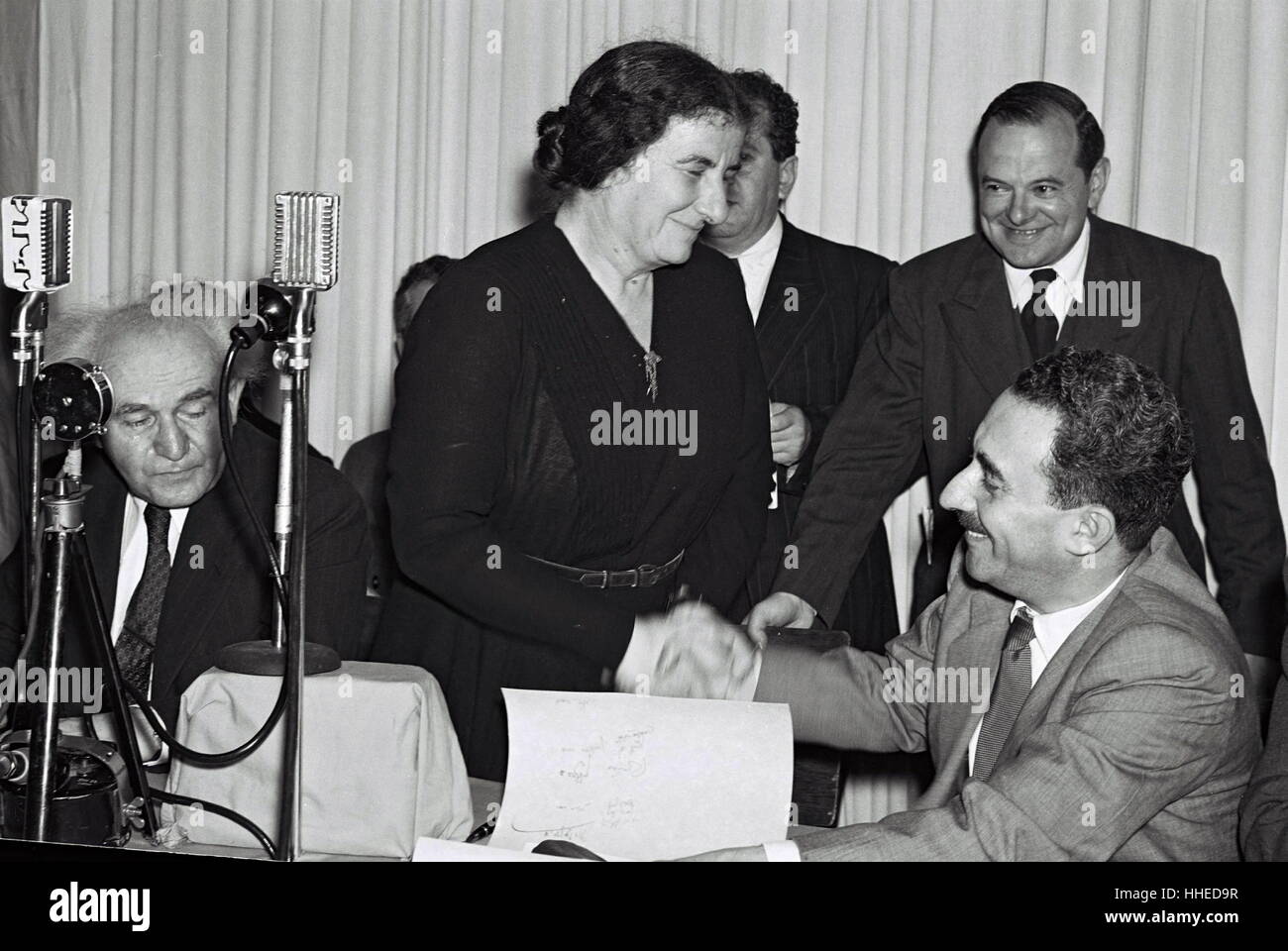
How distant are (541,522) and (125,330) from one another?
879mm

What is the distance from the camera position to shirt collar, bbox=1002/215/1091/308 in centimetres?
324

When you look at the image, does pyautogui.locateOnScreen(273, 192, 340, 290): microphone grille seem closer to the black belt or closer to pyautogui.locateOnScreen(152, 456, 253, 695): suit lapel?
the black belt

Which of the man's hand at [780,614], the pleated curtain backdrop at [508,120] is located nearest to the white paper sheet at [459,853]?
the man's hand at [780,614]

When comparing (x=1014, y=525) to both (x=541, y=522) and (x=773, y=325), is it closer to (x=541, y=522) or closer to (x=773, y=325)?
(x=541, y=522)

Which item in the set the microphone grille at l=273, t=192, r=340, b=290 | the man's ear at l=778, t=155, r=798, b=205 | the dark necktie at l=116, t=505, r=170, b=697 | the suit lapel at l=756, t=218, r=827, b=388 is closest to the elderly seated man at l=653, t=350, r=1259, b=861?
the microphone grille at l=273, t=192, r=340, b=290

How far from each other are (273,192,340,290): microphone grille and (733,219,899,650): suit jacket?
1970mm

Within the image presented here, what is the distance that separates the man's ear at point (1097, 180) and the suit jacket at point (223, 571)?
1.75 meters

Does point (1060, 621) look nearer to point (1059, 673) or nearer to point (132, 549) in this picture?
point (1059, 673)

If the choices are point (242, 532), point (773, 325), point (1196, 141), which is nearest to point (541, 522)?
point (242, 532)

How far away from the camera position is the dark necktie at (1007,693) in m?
2.01

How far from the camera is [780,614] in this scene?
2617 mm

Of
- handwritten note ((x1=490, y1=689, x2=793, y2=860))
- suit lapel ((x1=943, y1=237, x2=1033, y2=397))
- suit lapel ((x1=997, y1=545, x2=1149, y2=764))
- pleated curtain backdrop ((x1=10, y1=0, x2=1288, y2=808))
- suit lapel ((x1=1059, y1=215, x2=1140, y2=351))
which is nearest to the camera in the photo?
handwritten note ((x1=490, y1=689, x2=793, y2=860))

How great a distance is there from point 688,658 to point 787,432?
1.22 m

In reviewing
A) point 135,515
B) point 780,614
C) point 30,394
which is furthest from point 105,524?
point 780,614
